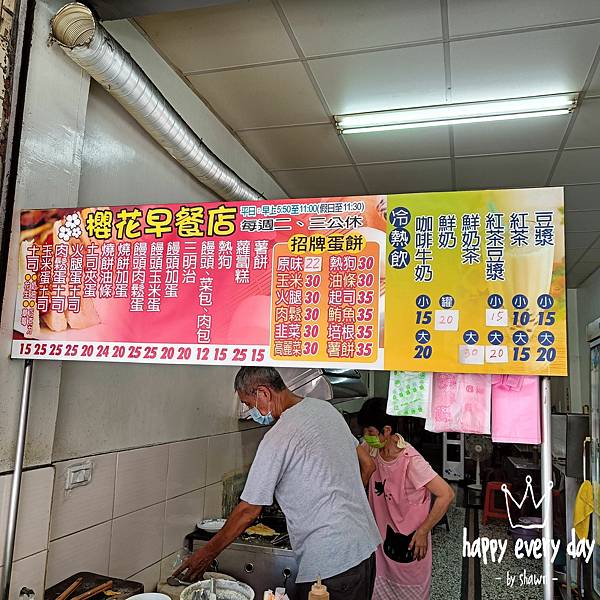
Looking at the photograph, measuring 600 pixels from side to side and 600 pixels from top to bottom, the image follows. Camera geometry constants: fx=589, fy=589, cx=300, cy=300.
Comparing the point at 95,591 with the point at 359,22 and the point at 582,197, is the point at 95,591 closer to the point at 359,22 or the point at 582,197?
the point at 359,22

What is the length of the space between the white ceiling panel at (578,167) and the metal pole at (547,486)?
8.74 feet

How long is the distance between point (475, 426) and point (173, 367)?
1.87m

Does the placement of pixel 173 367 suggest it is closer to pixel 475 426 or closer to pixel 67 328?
pixel 67 328

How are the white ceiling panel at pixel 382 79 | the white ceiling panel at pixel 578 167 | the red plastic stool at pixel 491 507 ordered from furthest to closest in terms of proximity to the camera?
the red plastic stool at pixel 491 507 < the white ceiling panel at pixel 578 167 < the white ceiling panel at pixel 382 79

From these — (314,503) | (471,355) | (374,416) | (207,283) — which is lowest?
(314,503)

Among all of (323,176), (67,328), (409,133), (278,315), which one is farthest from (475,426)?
(323,176)

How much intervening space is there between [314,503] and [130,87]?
6.10ft

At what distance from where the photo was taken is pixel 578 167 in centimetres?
390

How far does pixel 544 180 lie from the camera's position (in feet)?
13.6

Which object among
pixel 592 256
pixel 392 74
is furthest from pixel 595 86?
pixel 592 256

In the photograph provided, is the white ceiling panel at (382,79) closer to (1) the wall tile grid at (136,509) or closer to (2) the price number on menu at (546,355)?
(2) the price number on menu at (546,355)

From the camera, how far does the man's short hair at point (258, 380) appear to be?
274cm

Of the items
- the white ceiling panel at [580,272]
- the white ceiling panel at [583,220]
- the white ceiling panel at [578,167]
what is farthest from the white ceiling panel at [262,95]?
the white ceiling panel at [580,272]

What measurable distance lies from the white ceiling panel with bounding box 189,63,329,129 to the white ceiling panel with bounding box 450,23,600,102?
74cm
